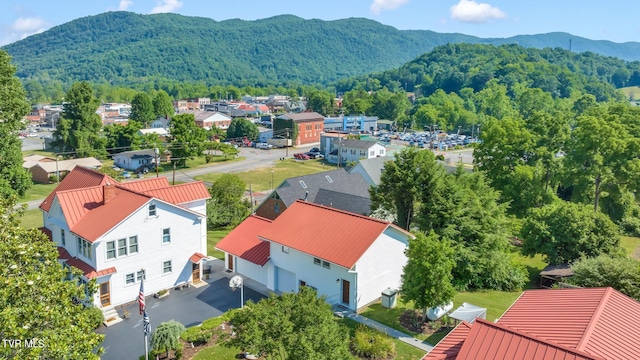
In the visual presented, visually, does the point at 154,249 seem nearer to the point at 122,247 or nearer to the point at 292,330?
the point at 122,247

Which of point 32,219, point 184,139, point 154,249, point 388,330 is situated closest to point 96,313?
point 154,249

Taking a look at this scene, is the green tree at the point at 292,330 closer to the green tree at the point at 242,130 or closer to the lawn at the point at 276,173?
the lawn at the point at 276,173

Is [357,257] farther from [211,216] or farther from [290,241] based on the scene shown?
[211,216]

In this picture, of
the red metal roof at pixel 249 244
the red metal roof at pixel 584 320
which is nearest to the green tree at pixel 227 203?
the red metal roof at pixel 249 244

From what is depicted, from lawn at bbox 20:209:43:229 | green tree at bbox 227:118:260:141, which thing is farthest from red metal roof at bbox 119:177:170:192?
green tree at bbox 227:118:260:141

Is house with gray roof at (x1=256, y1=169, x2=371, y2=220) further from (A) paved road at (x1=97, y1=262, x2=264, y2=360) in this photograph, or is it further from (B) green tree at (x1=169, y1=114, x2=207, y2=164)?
(B) green tree at (x1=169, y1=114, x2=207, y2=164)

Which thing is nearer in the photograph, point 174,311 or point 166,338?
point 166,338
